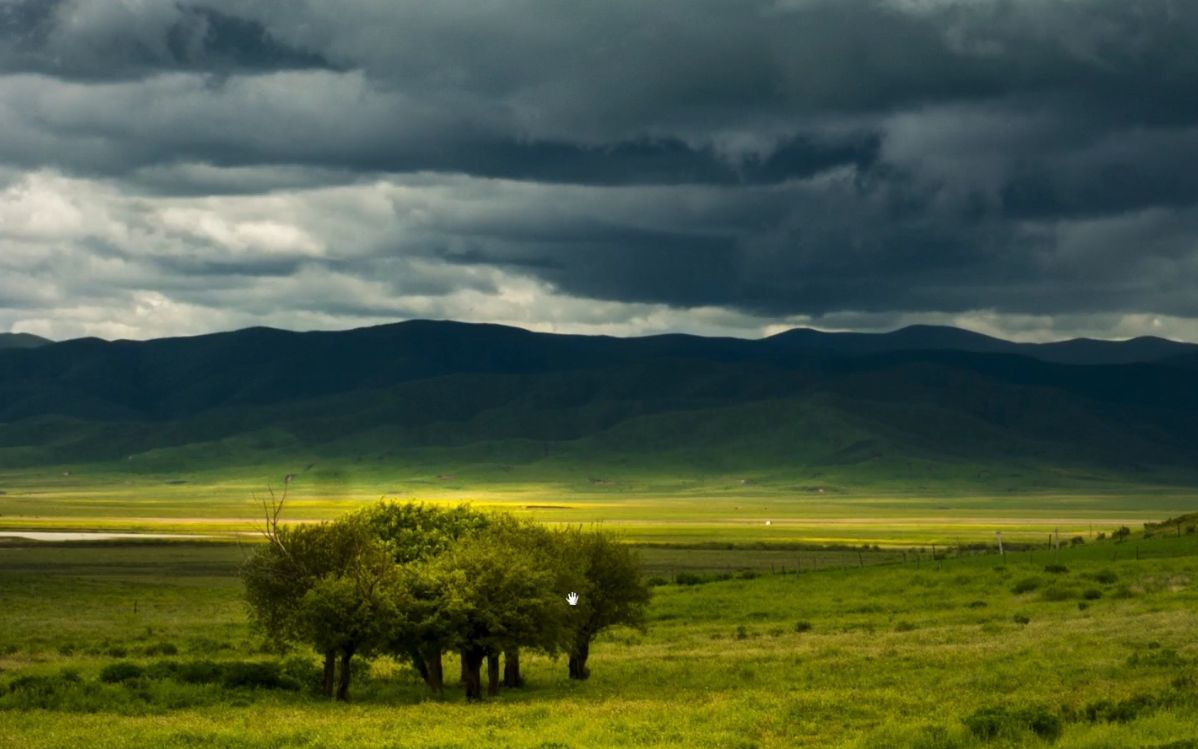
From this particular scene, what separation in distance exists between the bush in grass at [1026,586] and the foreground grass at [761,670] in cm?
19

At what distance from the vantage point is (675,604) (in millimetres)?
88812

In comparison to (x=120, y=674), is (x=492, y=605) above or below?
above

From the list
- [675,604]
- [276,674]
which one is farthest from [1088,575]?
[276,674]

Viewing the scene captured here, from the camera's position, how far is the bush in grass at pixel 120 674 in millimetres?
53072

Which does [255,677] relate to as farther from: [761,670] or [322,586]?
[761,670]

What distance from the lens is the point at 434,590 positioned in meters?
55.6

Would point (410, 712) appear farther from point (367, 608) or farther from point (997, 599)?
point (997, 599)

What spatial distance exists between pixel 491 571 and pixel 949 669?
16.6m

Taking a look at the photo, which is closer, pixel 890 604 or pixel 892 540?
pixel 890 604

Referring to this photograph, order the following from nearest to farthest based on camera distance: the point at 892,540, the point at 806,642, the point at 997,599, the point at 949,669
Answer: the point at 949,669 < the point at 806,642 < the point at 997,599 < the point at 892,540

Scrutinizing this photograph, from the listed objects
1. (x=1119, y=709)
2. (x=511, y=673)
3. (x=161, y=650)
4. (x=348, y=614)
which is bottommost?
(x=161, y=650)

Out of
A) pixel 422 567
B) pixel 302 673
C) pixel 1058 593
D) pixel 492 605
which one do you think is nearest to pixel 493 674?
pixel 492 605

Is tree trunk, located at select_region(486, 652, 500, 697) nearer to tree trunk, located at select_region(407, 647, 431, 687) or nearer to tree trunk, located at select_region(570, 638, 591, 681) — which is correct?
tree trunk, located at select_region(407, 647, 431, 687)

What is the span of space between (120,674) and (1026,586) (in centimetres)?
5185
